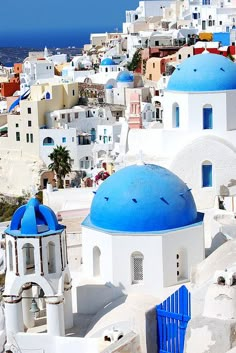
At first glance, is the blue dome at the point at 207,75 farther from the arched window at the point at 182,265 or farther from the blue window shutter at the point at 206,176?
the arched window at the point at 182,265

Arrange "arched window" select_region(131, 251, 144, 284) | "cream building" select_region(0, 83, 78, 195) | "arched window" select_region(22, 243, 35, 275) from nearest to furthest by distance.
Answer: "arched window" select_region(22, 243, 35, 275) < "arched window" select_region(131, 251, 144, 284) < "cream building" select_region(0, 83, 78, 195)

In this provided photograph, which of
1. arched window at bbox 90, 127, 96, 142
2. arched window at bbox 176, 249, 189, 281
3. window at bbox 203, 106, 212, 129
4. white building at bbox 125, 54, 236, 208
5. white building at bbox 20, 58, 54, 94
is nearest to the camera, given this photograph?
arched window at bbox 176, 249, 189, 281

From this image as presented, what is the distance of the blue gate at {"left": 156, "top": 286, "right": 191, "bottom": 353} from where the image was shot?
47.6 feet

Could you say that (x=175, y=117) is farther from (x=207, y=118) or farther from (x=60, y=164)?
(x=60, y=164)

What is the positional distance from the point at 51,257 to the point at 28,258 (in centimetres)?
44

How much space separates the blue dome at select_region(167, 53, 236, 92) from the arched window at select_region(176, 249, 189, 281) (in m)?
6.15

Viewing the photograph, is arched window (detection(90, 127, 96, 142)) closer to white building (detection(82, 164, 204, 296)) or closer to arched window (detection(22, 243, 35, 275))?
white building (detection(82, 164, 204, 296))

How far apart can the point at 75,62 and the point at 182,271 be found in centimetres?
4747

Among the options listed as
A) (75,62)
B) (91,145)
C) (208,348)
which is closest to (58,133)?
(91,145)

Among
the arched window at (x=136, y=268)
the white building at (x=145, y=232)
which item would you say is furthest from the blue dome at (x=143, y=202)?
the arched window at (x=136, y=268)

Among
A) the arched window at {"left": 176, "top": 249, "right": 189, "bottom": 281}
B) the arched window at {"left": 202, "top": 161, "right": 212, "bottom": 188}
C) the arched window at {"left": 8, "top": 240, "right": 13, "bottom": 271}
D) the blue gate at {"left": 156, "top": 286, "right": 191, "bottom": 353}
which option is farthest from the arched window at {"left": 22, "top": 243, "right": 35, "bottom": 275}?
the arched window at {"left": 202, "top": 161, "right": 212, "bottom": 188}

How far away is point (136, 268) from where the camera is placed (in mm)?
15984

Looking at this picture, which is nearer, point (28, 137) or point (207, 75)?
point (207, 75)

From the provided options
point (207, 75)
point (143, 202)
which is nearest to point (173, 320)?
point (143, 202)
